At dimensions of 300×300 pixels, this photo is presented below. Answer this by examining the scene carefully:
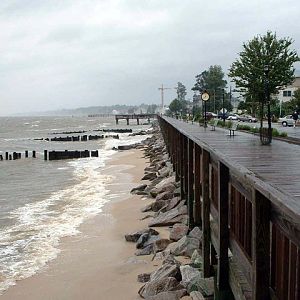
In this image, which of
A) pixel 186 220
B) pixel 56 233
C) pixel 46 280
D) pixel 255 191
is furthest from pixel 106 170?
pixel 255 191

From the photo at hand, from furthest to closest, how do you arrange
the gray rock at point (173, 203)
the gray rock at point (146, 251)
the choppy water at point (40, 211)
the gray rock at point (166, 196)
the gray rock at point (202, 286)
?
the gray rock at point (166, 196), the gray rock at point (173, 203), the choppy water at point (40, 211), the gray rock at point (146, 251), the gray rock at point (202, 286)

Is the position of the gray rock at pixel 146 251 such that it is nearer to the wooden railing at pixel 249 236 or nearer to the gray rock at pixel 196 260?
the gray rock at pixel 196 260

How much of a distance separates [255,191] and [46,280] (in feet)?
20.9

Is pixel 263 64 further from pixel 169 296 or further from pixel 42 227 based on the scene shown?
pixel 169 296

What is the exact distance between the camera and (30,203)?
59.6 feet

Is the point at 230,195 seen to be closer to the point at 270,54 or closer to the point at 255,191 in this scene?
the point at 255,191

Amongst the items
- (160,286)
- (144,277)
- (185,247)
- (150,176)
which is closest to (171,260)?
(144,277)

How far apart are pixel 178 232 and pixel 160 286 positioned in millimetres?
3203

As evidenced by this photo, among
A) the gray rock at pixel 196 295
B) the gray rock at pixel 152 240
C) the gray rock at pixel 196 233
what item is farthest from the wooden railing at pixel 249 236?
the gray rock at pixel 152 240

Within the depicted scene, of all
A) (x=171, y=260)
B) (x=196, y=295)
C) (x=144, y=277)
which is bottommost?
(x=144, y=277)

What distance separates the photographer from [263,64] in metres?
25.1

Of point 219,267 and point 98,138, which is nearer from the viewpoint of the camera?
Result: point 219,267

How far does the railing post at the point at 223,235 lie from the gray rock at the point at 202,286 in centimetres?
56

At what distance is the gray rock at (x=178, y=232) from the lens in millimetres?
10133
